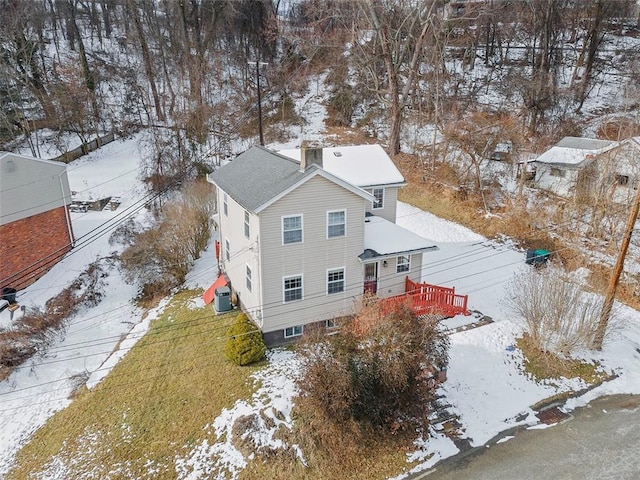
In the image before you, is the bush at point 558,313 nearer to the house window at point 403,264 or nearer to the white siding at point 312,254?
the house window at point 403,264

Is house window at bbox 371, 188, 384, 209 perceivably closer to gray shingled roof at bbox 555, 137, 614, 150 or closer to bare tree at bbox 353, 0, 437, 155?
bare tree at bbox 353, 0, 437, 155

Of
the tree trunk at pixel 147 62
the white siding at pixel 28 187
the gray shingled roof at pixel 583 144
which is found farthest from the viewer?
the tree trunk at pixel 147 62

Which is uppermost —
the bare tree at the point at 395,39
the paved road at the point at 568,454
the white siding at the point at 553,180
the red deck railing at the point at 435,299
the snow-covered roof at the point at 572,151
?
the bare tree at the point at 395,39

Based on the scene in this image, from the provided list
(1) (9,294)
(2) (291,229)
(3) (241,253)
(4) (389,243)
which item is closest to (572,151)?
(4) (389,243)

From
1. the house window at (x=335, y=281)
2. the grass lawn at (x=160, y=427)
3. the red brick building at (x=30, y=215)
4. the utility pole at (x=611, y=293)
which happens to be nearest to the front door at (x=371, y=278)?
the house window at (x=335, y=281)

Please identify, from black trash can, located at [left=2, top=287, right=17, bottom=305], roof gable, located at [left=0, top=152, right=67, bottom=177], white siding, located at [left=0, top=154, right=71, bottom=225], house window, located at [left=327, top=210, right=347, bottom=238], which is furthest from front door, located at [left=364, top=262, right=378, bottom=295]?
roof gable, located at [left=0, top=152, right=67, bottom=177]

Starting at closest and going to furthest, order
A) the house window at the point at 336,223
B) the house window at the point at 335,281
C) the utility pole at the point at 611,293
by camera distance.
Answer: the utility pole at the point at 611,293
the house window at the point at 336,223
the house window at the point at 335,281

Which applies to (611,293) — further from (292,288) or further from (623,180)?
(623,180)
